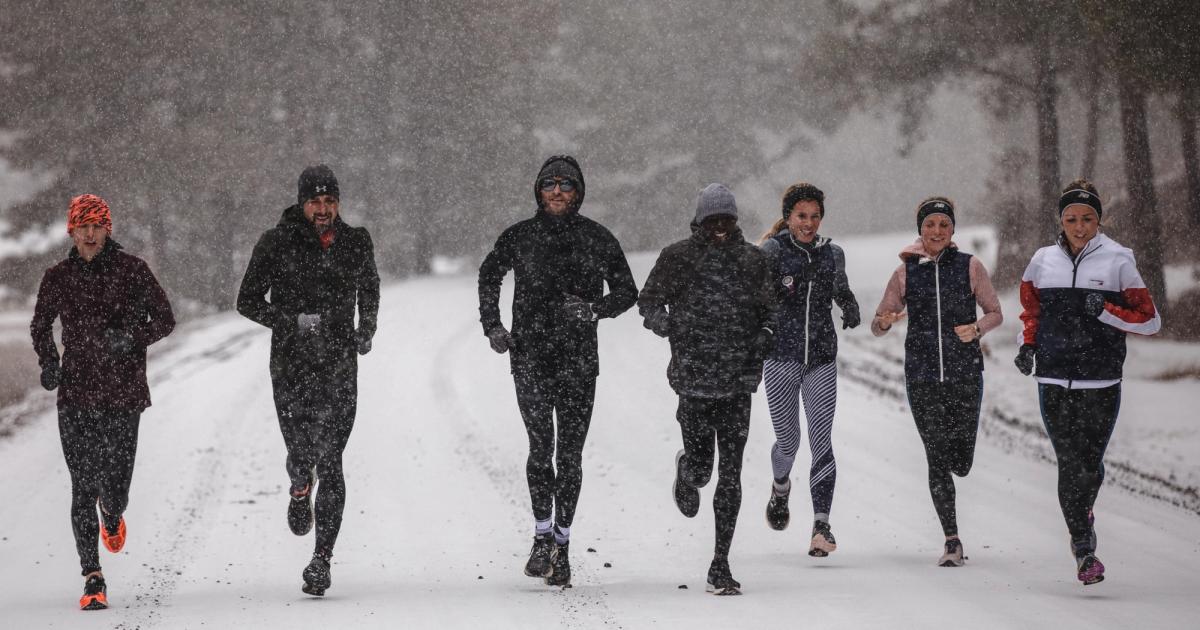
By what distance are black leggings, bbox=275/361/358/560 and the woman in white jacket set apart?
397 cm

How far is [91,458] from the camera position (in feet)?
24.2

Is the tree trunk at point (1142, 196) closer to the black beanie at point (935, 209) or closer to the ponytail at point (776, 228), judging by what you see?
the black beanie at point (935, 209)

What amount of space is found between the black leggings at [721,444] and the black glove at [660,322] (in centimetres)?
41

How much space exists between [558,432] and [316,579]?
1632 mm

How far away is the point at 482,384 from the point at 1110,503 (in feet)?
27.8

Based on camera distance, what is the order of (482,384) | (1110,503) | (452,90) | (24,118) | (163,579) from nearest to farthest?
(163,579)
(1110,503)
(482,384)
(24,118)
(452,90)

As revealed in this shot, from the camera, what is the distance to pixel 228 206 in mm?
32625

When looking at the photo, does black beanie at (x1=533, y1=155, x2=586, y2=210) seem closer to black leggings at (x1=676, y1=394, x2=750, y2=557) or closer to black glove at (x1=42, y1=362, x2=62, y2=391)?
black leggings at (x1=676, y1=394, x2=750, y2=557)

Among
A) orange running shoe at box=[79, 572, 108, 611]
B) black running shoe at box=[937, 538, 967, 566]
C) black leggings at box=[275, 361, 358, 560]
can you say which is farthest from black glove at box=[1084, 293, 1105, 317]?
orange running shoe at box=[79, 572, 108, 611]

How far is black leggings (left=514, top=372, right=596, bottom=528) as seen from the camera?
7.48 meters

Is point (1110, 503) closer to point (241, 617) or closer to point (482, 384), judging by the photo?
point (241, 617)

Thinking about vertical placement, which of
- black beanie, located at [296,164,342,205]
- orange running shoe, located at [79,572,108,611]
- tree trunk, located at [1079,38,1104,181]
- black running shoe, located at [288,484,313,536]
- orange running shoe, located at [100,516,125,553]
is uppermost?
tree trunk, located at [1079,38,1104,181]

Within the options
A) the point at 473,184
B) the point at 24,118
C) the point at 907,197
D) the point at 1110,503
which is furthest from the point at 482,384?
the point at 907,197

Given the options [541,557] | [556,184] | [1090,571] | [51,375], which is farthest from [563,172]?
[1090,571]
